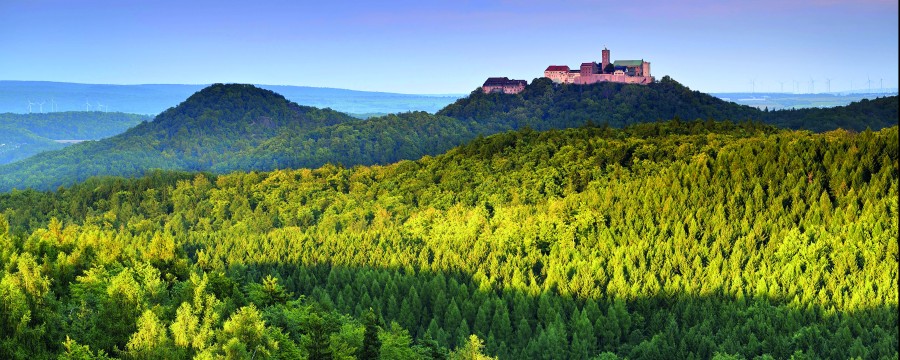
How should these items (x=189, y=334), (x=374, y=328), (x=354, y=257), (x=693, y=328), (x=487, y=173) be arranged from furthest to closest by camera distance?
1. (x=487, y=173)
2. (x=354, y=257)
3. (x=693, y=328)
4. (x=374, y=328)
5. (x=189, y=334)

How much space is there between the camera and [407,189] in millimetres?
147750

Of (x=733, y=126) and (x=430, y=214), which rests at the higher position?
(x=733, y=126)

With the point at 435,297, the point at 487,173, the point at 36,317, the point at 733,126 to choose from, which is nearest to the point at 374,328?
the point at 36,317

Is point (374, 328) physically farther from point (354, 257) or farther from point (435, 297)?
point (354, 257)

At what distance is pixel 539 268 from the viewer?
98.6 m

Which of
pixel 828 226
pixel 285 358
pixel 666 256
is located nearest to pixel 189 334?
pixel 285 358

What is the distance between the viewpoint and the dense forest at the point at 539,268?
54.9m

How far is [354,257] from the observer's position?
4141 inches

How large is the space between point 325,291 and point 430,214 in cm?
3887

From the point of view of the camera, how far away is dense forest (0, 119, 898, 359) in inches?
2162

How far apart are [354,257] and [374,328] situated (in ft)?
146

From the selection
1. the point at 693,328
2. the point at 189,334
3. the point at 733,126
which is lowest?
the point at 693,328

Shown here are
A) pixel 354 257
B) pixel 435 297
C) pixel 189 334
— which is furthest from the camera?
pixel 354 257

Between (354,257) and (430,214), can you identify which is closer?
(354,257)
